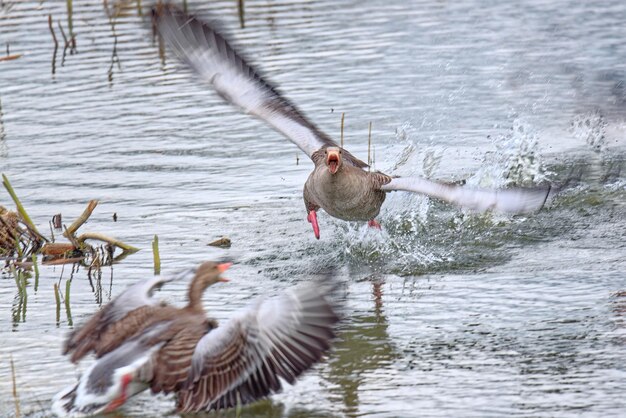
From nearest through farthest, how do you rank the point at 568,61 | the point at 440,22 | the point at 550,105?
the point at 550,105, the point at 568,61, the point at 440,22

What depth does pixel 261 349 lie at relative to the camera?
5.45 m

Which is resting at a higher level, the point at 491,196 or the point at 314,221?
the point at 491,196

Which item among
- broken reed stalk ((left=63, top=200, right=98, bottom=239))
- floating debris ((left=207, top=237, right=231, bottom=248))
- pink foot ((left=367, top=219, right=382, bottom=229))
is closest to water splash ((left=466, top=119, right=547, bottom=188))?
pink foot ((left=367, top=219, right=382, bottom=229))

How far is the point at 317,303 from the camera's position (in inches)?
212

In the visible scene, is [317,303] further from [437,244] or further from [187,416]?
[437,244]

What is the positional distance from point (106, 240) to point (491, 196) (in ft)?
8.98

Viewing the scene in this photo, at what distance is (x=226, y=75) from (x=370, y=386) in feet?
12.0

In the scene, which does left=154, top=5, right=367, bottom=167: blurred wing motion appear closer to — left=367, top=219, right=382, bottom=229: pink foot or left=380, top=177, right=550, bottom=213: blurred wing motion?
left=367, top=219, right=382, bottom=229: pink foot

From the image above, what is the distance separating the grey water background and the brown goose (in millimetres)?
314

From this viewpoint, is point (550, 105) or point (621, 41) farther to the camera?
point (621, 41)

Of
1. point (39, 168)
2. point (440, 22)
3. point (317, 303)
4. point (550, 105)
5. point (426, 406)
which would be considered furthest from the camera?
point (440, 22)

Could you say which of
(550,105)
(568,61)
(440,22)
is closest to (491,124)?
(550,105)

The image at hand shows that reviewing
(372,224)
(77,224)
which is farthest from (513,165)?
(77,224)

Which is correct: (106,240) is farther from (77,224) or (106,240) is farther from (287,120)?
(287,120)
